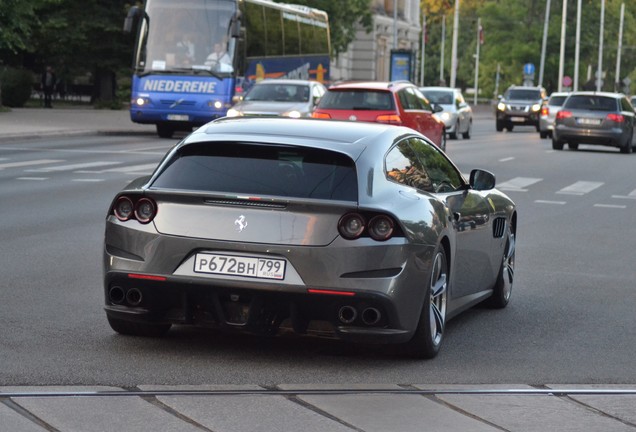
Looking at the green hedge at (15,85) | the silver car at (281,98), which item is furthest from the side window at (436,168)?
the green hedge at (15,85)

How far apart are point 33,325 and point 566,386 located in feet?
10.7

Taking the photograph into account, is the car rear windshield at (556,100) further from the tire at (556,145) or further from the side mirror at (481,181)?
A: the side mirror at (481,181)

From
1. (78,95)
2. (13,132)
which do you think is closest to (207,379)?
(13,132)

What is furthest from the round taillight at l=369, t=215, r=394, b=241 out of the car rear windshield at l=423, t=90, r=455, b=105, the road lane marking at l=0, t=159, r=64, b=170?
the car rear windshield at l=423, t=90, r=455, b=105

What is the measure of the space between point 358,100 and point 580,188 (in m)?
4.59

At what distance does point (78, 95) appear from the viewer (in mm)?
72875

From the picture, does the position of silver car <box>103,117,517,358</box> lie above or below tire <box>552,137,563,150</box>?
above

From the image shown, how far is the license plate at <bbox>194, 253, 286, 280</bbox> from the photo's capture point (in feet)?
24.4

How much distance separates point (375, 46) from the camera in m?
93.6

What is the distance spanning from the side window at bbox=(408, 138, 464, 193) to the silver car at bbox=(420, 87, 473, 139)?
35.7 metres

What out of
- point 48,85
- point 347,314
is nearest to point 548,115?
point 48,85

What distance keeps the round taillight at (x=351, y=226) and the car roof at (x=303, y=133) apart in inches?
18.5

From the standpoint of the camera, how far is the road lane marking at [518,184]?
23013mm

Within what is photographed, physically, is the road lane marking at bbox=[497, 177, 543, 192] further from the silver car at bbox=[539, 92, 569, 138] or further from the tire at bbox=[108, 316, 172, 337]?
the silver car at bbox=[539, 92, 569, 138]
